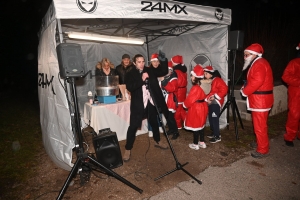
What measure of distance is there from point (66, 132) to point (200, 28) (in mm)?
4963

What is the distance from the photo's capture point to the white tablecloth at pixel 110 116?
4.59 metres

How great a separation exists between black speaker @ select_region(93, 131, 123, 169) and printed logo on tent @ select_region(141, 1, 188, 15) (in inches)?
98.2

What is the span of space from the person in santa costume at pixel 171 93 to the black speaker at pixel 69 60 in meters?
2.55

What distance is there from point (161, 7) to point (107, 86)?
7.81 feet

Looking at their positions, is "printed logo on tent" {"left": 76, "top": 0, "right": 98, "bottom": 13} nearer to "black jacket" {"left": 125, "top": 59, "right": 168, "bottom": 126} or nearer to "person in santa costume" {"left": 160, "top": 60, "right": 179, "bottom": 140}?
"black jacket" {"left": 125, "top": 59, "right": 168, "bottom": 126}

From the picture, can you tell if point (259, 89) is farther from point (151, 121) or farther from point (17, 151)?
point (17, 151)

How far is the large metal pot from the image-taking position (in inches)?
189

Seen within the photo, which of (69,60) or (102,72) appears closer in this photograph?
(69,60)

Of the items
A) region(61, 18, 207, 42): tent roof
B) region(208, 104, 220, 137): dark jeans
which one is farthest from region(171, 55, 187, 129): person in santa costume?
region(61, 18, 207, 42): tent roof

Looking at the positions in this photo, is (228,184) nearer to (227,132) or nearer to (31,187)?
(227,132)

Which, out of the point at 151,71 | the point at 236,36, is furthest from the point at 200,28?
the point at 151,71

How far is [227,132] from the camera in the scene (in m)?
5.41

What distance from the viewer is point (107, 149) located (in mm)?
3586

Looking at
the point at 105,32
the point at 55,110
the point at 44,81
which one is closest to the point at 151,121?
the point at 55,110
